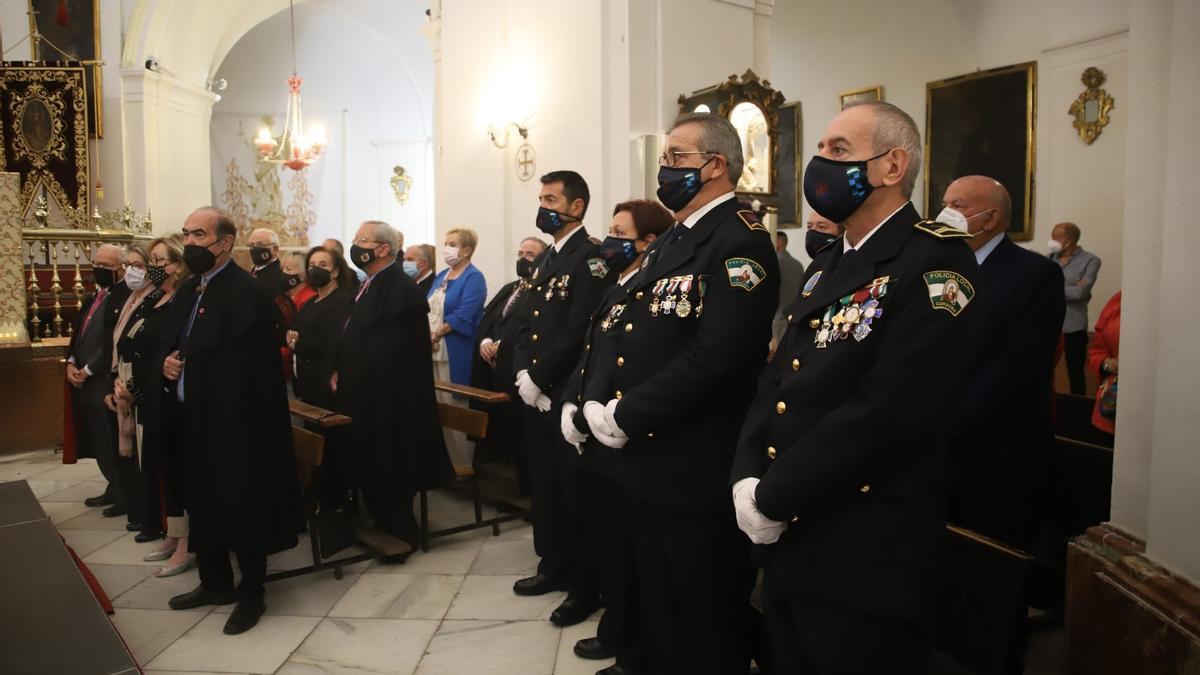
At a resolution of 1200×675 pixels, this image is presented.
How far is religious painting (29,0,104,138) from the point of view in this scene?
11320 mm

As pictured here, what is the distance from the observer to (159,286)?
4641 millimetres

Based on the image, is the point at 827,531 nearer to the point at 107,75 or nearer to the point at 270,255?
the point at 270,255

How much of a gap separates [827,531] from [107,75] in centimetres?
1304

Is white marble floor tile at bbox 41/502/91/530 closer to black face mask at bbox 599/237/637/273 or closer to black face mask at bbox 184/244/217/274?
black face mask at bbox 184/244/217/274

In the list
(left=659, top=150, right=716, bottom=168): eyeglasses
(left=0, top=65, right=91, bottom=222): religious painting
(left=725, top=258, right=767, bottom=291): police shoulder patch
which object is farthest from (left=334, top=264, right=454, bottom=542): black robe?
(left=0, top=65, right=91, bottom=222): religious painting

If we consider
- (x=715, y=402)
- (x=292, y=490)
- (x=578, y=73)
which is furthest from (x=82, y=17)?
(x=715, y=402)

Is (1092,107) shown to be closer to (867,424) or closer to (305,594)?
(867,424)

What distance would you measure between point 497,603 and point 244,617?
1.13 meters

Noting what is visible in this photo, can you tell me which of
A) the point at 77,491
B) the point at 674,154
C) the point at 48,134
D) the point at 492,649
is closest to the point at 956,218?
the point at 674,154

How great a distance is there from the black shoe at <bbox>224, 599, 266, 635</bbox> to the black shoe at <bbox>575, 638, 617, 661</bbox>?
1.52m

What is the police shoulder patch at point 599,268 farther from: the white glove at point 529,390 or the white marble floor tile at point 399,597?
the white marble floor tile at point 399,597

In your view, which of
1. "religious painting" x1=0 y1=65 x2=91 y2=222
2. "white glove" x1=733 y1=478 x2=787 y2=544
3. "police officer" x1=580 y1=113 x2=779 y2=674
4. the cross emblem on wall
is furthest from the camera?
"religious painting" x1=0 y1=65 x2=91 y2=222

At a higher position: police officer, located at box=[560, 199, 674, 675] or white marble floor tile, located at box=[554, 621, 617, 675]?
police officer, located at box=[560, 199, 674, 675]

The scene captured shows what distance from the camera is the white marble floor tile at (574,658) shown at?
323 centimetres
